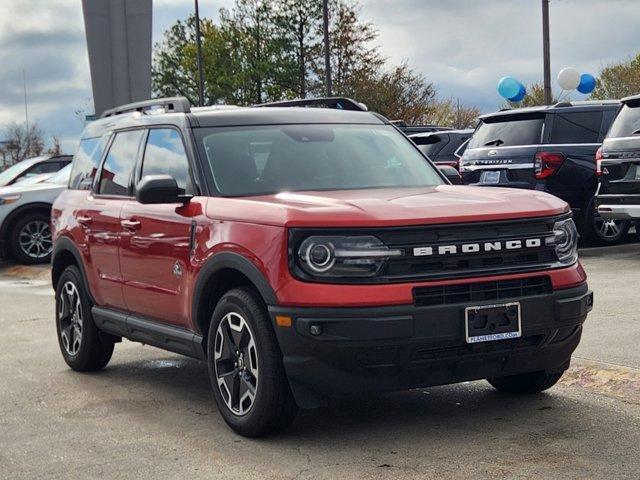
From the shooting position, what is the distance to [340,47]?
6203 centimetres

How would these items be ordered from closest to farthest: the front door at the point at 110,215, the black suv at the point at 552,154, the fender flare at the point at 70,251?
the front door at the point at 110,215, the fender flare at the point at 70,251, the black suv at the point at 552,154

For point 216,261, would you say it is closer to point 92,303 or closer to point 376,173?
point 376,173

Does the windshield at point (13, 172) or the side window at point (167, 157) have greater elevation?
the side window at point (167, 157)

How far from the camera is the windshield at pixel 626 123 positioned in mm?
13406

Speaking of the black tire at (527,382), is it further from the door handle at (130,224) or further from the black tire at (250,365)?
the door handle at (130,224)

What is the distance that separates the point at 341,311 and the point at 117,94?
13.7 meters

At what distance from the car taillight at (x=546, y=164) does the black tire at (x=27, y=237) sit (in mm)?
7774

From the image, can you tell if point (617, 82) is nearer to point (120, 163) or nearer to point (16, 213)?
point (16, 213)

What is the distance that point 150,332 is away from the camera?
693 centimetres

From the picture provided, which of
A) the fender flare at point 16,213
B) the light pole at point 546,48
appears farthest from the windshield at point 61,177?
the light pole at point 546,48

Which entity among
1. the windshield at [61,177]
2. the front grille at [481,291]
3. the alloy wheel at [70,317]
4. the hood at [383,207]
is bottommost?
the alloy wheel at [70,317]

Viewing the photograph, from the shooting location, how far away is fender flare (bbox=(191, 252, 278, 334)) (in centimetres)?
555

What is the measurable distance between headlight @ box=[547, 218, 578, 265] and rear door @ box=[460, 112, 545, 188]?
8820 mm

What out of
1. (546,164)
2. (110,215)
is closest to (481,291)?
(110,215)
